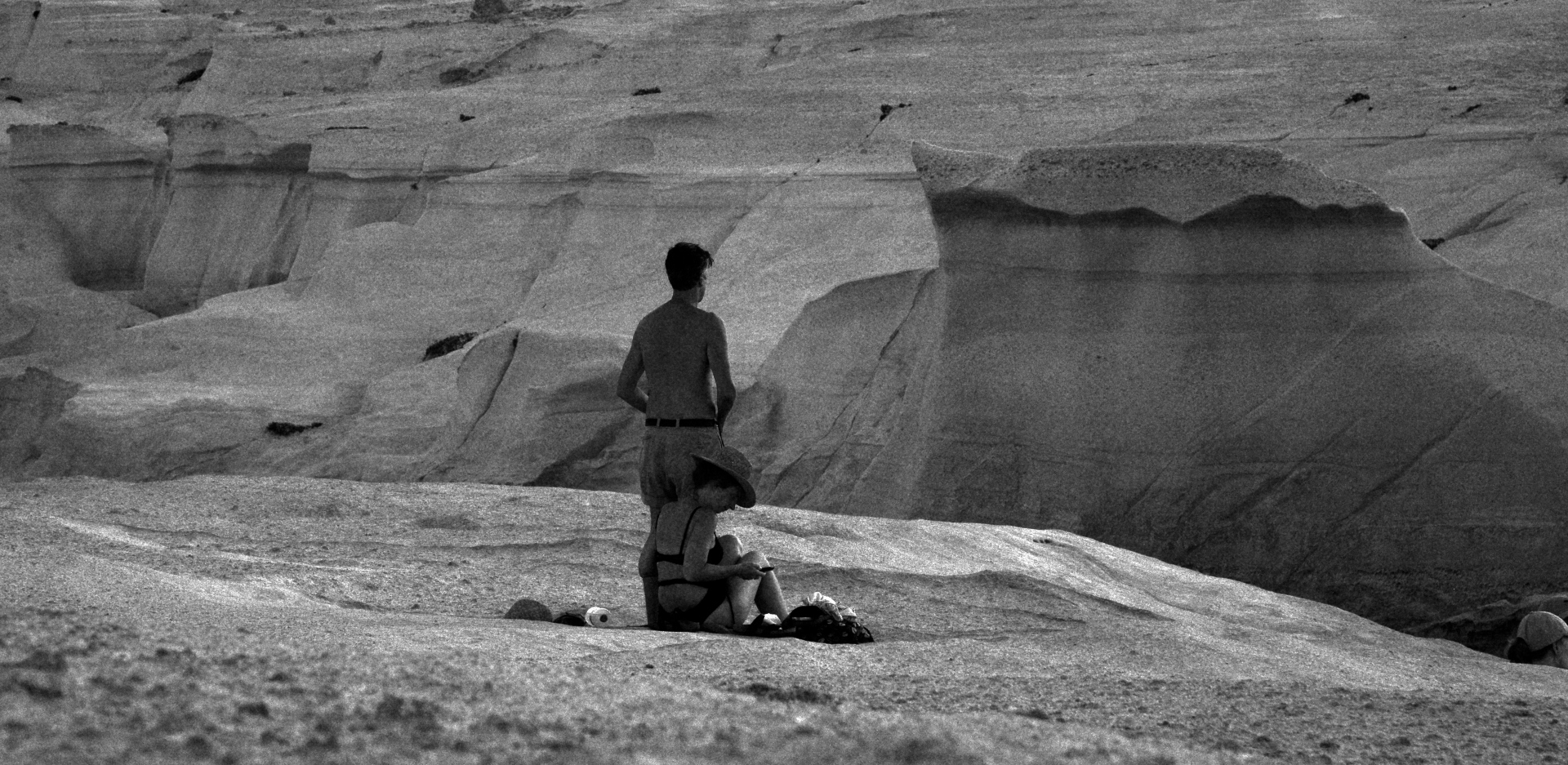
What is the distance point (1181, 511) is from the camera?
1037 cm

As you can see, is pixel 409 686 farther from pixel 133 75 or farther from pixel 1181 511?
pixel 133 75

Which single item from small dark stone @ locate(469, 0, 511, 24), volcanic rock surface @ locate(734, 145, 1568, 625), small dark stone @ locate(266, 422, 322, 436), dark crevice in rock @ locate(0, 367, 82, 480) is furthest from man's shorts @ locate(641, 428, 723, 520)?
small dark stone @ locate(469, 0, 511, 24)

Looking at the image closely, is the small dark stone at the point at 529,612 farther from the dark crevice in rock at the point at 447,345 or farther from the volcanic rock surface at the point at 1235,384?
the dark crevice in rock at the point at 447,345

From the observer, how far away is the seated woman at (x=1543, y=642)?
8039 mm

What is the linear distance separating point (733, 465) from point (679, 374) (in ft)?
1.17

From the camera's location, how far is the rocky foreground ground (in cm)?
391

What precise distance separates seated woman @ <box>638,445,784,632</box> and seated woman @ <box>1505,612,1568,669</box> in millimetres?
3270

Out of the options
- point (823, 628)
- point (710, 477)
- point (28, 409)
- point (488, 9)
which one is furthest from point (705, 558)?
point (488, 9)

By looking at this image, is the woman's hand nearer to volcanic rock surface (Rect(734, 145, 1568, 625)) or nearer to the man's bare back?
the man's bare back

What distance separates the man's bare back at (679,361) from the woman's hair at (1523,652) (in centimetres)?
354

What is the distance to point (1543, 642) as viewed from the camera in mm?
8062

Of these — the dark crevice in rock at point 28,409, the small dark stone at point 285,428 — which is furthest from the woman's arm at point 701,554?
the dark crevice in rock at point 28,409

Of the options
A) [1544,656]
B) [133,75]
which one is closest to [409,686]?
[1544,656]

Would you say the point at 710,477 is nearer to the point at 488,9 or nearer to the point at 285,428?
the point at 285,428
